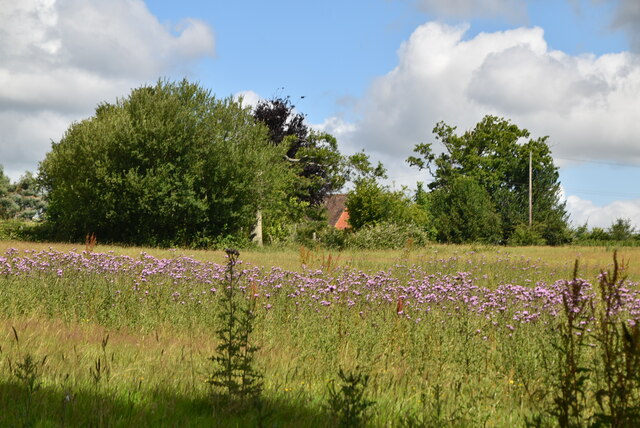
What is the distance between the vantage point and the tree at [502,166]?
1959 inches

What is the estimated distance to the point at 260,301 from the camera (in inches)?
293

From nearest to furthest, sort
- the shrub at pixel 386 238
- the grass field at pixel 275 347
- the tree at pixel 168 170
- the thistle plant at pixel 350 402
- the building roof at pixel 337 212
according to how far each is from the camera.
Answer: the thistle plant at pixel 350 402 → the grass field at pixel 275 347 → the tree at pixel 168 170 → the shrub at pixel 386 238 → the building roof at pixel 337 212

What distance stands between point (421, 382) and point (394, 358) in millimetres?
742

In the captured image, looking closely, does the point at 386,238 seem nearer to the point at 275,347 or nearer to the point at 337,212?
the point at 275,347

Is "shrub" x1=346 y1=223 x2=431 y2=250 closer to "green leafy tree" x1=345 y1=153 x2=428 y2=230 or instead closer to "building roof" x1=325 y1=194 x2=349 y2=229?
"green leafy tree" x1=345 y1=153 x2=428 y2=230

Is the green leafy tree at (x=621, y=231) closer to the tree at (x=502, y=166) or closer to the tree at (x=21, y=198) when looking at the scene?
the tree at (x=502, y=166)

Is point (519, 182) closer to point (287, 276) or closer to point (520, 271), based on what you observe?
point (520, 271)

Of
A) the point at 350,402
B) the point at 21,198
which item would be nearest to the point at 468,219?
the point at 350,402

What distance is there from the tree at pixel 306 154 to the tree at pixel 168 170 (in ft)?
32.6

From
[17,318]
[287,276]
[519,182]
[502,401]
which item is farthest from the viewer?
[519,182]

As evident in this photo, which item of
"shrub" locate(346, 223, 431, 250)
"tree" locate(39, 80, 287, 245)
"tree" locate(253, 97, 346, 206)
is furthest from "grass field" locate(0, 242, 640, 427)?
"tree" locate(253, 97, 346, 206)

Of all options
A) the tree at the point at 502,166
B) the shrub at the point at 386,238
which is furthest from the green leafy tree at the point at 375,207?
the tree at the point at 502,166

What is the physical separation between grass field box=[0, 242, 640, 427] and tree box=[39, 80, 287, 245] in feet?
59.2

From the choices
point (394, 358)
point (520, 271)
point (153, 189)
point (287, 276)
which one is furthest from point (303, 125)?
point (394, 358)
